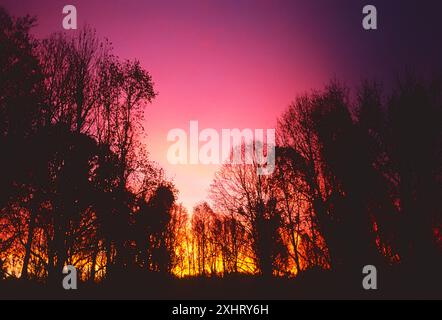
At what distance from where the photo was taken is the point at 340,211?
1532 centimetres

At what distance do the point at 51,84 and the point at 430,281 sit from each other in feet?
→ 58.5

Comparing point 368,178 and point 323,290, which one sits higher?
point 368,178

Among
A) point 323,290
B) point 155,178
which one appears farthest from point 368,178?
point 155,178

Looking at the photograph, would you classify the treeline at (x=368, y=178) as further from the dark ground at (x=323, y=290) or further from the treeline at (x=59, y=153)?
the treeline at (x=59, y=153)

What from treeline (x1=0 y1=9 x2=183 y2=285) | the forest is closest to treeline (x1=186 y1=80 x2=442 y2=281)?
the forest

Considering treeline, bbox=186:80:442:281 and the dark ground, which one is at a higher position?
treeline, bbox=186:80:442:281

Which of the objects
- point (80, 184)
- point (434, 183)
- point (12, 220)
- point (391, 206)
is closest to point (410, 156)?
point (434, 183)

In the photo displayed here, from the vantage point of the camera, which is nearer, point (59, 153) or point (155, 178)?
point (59, 153)

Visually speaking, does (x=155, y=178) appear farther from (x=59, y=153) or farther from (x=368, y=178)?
(x=368, y=178)

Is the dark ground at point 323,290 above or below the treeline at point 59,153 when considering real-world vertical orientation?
below

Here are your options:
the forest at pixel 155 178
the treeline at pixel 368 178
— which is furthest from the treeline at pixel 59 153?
the treeline at pixel 368 178

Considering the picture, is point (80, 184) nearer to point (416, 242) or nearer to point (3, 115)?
point (3, 115)

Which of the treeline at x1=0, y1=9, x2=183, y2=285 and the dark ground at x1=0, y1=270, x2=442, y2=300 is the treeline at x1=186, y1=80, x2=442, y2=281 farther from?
the treeline at x1=0, y1=9, x2=183, y2=285

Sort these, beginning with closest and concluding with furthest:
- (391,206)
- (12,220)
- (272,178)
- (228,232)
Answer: (12,220), (391,206), (272,178), (228,232)
